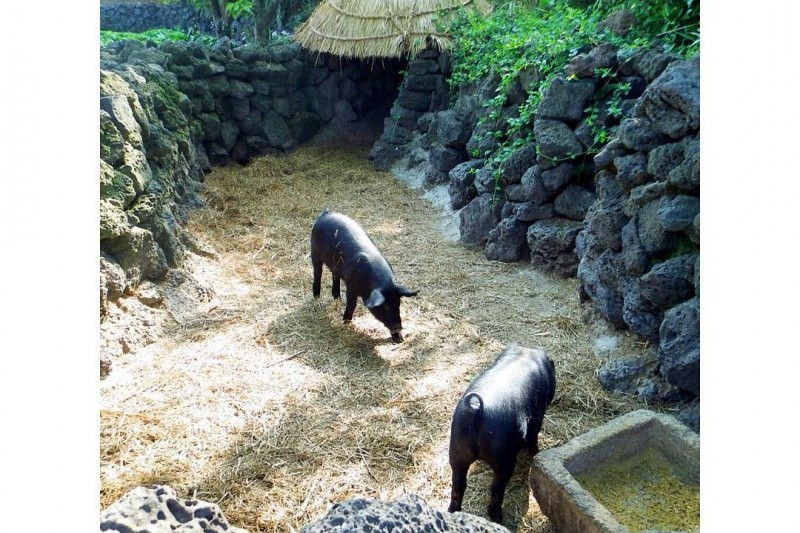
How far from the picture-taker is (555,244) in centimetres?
598

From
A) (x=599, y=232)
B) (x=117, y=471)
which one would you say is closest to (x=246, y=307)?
(x=117, y=471)

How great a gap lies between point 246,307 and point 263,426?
1957 mm

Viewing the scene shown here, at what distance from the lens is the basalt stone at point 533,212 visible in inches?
246

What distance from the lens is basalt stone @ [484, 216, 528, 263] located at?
6.48 meters

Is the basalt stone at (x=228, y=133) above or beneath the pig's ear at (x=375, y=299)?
above

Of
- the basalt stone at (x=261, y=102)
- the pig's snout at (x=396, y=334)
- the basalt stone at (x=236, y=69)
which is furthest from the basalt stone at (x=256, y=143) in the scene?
the pig's snout at (x=396, y=334)

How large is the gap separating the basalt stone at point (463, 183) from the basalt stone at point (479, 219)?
0.47 m

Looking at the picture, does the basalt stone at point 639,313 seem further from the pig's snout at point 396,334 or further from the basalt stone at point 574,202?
the basalt stone at point 574,202

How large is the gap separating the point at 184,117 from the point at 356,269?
4.42 m

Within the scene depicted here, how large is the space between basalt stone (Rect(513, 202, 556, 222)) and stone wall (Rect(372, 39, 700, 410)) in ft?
0.04

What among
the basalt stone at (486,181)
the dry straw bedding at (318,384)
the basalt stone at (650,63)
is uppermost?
the basalt stone at (650,63)

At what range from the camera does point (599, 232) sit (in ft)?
14.7

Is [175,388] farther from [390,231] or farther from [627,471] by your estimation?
[390,231]
